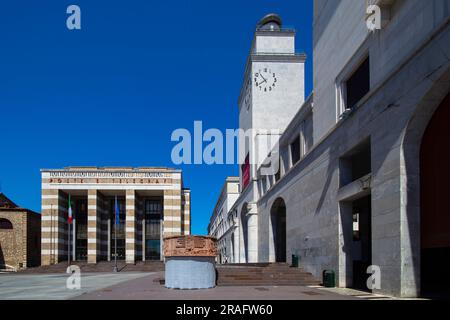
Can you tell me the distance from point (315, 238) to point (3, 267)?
51296 millimetres

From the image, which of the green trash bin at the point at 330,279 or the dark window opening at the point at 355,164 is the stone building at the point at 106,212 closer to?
the dark window opening at the point at 355,164

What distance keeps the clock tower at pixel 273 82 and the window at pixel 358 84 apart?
83.2 ft

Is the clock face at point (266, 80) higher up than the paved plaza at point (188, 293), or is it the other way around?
the clock face at point (266, 80)

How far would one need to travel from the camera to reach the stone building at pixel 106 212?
210ft

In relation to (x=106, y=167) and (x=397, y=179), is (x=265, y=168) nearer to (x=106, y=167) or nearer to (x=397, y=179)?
(x=397, y=179)

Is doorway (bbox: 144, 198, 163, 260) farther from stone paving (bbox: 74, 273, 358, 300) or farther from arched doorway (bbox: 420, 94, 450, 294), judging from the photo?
arched doorway (bbox: 420, 94, 450, 294)

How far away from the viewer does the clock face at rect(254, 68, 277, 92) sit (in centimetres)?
4984

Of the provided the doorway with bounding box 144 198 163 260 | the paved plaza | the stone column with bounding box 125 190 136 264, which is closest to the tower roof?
the stone column with bounding box 125 190 136 264

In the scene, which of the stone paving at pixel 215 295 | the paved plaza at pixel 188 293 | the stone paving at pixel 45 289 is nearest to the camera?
the stone paving at pixel 215 295

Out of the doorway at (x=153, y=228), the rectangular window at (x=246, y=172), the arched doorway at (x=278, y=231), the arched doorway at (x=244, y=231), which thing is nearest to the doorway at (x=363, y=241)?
the arched doorway at (x=278, y=231)

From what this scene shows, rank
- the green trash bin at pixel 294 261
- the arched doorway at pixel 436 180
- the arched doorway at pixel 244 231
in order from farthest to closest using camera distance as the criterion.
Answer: the arched doorway at pixel 244 231 < the green trash bin at pixel 294 261 < the arched doorway at pixel 436 180

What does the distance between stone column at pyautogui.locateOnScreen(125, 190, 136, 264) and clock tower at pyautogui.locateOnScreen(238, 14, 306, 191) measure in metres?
24.2

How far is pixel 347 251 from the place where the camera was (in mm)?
21766

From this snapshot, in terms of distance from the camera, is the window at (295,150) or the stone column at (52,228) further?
the stone column at (52,228)
